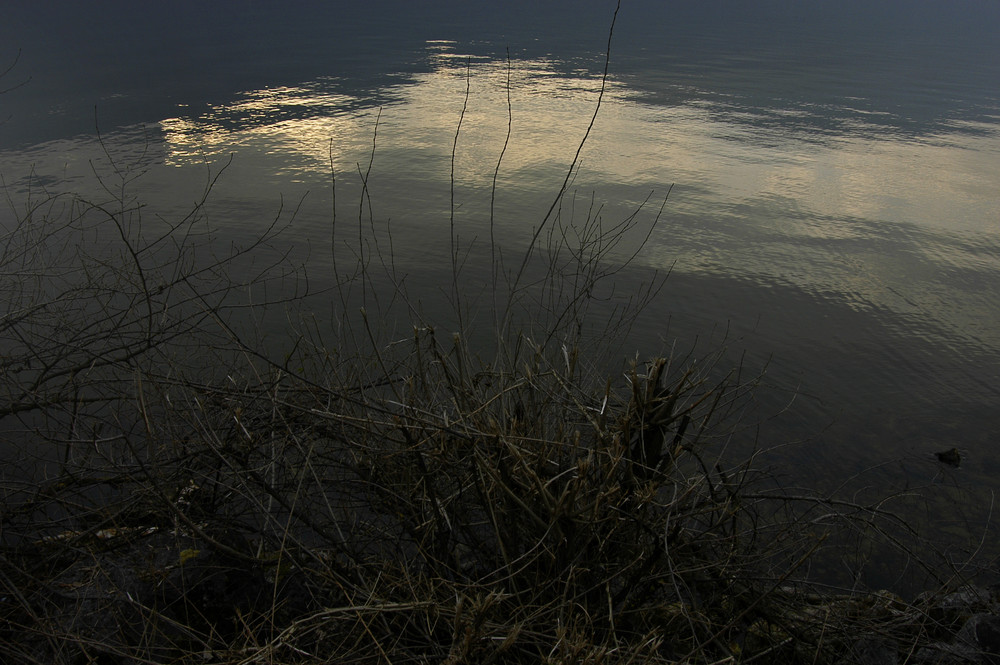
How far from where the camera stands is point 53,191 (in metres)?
11.1

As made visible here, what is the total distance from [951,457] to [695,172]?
825 centimetres

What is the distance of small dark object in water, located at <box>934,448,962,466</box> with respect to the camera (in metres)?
6.51

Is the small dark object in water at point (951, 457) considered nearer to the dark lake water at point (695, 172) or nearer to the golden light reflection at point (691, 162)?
the dark lake water at point (695, 172)

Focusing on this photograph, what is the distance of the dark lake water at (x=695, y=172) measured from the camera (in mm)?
7660

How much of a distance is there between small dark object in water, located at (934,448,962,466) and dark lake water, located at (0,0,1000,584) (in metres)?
0.12

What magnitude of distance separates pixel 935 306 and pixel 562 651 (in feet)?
27.7

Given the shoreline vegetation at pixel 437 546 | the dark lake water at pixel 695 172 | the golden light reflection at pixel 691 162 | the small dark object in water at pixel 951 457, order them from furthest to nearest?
the golden light reflection at pixel 691 162, the dark lake water at pixel 695 172, the small dark object in water at pixel 951 457, the shoreline vegetation at pixel 437 546

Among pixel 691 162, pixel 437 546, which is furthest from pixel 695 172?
pixel 437 546

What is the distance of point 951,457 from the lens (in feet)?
21.4

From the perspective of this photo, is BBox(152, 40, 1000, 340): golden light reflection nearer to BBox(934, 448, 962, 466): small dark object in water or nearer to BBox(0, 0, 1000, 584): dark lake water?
BBox(0, 0, 1000, 584): dark lake water

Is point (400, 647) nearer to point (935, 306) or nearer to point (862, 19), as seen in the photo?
point (935, 306)

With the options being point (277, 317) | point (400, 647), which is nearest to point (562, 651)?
point (400, 647)

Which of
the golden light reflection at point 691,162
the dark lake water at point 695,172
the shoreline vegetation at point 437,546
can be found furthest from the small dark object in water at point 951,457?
the golden light reflection at point 691,162

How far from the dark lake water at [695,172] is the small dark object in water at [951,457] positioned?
121 millimetres
